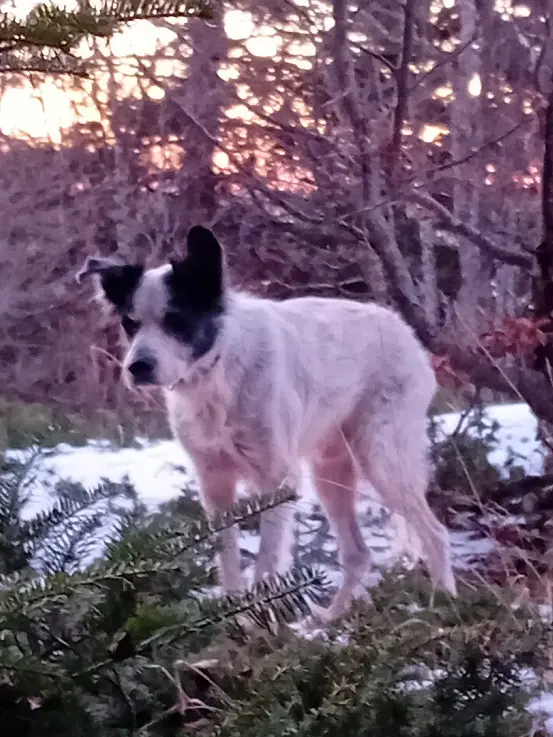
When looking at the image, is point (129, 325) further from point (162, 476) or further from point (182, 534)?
point (182, 534)

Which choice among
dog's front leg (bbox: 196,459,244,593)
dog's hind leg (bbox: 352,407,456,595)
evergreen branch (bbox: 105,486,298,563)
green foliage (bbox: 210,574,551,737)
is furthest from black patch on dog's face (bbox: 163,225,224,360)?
evergreen branch (bbox: 105,486,298,563)

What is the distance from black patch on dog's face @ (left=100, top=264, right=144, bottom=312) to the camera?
4.33 feet

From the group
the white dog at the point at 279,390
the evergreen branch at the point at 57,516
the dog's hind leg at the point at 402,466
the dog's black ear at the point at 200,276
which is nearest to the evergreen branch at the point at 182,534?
the evergreen branch at the point at 57,516

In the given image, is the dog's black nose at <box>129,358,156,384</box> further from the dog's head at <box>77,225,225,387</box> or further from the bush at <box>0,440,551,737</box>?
the bush at <box>0,440,551,737</box>

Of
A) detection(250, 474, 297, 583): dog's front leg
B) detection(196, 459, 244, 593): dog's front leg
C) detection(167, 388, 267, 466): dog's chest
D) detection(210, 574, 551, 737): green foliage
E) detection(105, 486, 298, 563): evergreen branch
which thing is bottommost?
detection(250, 474, 297, 583): dog's front leg

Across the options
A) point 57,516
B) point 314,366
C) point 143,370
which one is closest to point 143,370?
point 143,370

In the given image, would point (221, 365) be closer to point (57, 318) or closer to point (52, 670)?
point (57, 318)

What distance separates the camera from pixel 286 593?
0.66 m

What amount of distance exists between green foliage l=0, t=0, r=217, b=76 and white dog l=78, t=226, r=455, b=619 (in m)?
0.64

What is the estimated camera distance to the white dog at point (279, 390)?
1290mm

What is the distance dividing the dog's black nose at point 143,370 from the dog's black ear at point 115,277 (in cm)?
10

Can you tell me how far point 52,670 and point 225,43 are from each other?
3.40 ft

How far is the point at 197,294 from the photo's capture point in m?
1.29

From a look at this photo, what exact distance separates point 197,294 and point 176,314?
43mm
